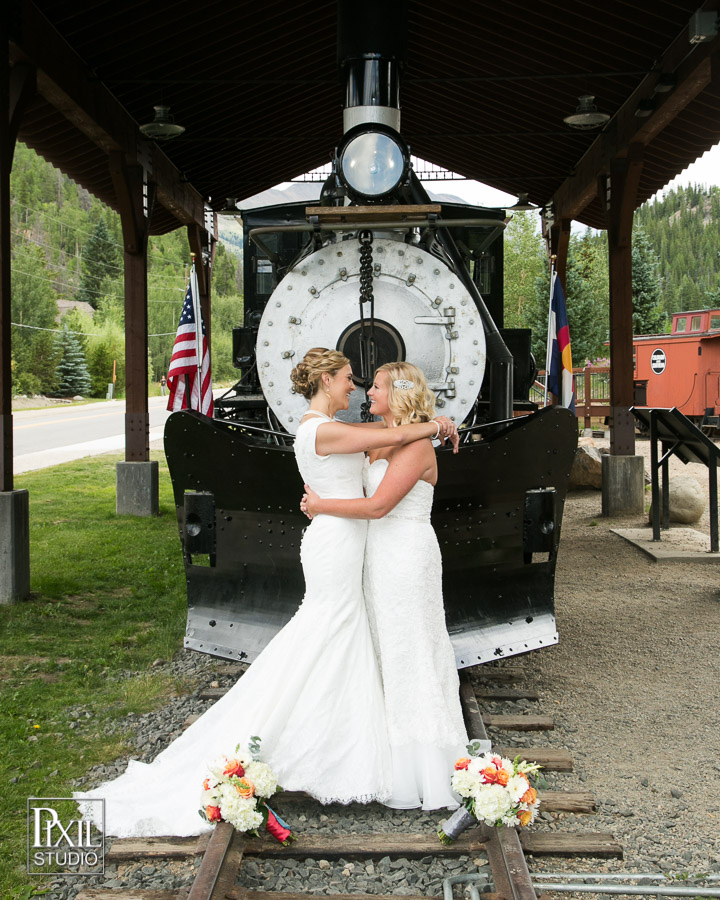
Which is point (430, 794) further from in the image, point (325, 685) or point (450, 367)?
point (450, 367)

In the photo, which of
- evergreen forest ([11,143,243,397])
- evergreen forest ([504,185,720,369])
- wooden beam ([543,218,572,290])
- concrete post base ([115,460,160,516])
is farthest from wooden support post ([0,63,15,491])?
evergreen forest ([11,143,243,397])

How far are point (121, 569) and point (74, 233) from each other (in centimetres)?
7876

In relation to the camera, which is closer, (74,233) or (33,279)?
(33,279)

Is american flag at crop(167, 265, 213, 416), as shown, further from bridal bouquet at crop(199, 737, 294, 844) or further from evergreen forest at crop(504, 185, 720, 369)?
evergreen forest at crop(504, 185, 720, 369)

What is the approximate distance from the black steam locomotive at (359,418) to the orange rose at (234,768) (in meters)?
1.05

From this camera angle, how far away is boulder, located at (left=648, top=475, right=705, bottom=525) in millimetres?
9828

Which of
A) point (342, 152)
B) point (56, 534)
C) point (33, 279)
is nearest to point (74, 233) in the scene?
point (33, 279)

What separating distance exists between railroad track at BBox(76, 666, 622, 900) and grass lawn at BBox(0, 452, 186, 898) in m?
0.39

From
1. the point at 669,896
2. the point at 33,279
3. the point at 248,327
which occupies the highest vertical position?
the point at 33,279

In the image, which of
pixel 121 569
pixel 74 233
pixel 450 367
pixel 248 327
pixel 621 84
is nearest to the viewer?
pixel 450 367

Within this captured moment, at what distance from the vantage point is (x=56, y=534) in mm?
9258

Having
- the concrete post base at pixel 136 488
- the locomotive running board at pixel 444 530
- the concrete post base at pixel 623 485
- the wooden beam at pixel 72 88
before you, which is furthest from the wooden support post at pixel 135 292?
the locomotive running board at pixel 444 530

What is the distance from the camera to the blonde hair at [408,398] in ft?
11.0

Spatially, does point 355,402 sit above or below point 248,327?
below
